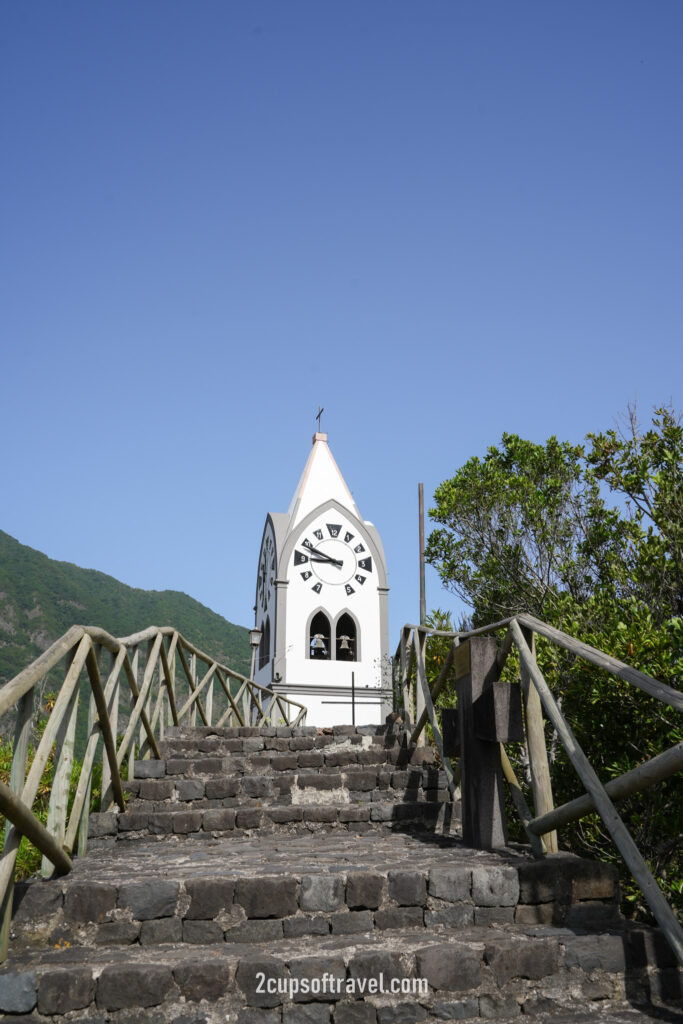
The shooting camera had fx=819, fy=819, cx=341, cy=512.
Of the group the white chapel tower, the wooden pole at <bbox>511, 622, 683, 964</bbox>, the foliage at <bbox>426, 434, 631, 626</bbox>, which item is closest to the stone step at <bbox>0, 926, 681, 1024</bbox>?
the wooden pole at <bbox>511, 622, 683, 964</bbox>

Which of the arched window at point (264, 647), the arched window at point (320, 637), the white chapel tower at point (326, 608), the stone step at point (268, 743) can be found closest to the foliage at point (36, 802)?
the stone step at point (268, 743)

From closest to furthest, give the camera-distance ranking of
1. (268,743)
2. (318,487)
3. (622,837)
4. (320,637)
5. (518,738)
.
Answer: (622,837), (518,738), (268,743), (320,637), (318,487)

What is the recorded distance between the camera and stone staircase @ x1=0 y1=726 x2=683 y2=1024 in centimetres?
276

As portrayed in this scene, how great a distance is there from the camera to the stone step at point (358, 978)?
274 centimetres

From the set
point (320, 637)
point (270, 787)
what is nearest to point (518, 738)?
point (270, 787)

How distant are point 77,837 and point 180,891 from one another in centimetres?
123

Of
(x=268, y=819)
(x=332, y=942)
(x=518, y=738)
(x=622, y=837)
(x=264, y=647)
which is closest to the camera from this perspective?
(x=622, y=837)

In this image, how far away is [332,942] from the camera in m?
3.13

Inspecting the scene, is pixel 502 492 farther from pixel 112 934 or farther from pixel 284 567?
pixel 284 567

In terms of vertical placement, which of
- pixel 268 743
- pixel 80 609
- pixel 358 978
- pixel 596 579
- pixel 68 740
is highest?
pixel 80 609

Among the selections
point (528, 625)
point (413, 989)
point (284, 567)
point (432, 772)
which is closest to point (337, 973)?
point (413, 989)

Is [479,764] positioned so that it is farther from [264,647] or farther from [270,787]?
[264,647]

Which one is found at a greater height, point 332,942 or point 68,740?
point 68,740

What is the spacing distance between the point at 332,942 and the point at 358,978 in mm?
307
